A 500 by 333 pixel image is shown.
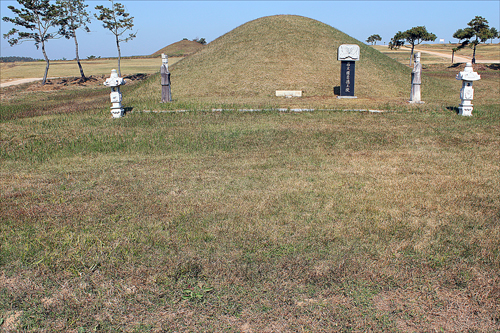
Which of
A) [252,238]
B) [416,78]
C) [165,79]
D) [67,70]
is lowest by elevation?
[252,238]

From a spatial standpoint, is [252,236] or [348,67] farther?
[348,67]

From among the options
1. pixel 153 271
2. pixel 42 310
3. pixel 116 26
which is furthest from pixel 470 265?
pixel 116 26

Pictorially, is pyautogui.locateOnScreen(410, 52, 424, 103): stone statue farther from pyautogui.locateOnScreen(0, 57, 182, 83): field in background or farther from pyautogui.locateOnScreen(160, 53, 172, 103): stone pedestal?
pyautogui.locateOnScreen(0, 57, 182, 83): field in background

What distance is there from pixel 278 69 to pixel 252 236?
2022 cm

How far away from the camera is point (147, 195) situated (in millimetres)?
5758

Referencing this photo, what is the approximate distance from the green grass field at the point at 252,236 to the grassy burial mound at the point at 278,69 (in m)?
9.38

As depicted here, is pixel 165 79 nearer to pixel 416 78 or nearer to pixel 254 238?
pixel 416 78

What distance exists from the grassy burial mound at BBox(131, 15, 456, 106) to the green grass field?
30.8 feet

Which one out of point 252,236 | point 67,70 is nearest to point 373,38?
point 67,70

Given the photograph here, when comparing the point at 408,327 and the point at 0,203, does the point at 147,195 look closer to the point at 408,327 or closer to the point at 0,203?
the point at 0,203

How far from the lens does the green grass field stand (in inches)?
124

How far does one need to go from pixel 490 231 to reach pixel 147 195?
4624 millimetres

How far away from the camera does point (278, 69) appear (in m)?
23.3

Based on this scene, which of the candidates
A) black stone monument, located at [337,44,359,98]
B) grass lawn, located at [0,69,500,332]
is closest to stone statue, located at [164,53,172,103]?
black stone monument, located at [337,44,359,98]
